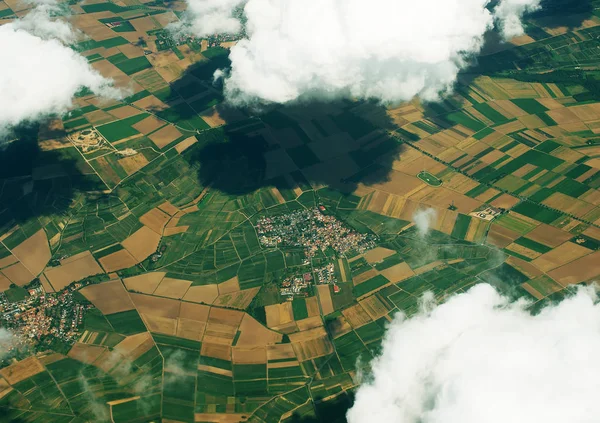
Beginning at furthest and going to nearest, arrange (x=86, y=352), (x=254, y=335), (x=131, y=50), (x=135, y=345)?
(x=131, y=50)
(x=254, y=335)
(x=135, y=345)
(x=86, y=352)

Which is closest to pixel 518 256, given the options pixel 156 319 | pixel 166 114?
pixel 156 319

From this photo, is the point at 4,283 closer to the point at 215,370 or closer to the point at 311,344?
the point at 215,370

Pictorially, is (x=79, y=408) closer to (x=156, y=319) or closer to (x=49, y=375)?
(x=49, y=375)

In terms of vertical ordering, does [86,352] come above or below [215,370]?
above

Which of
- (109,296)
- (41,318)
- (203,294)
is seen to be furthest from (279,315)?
(41,318)

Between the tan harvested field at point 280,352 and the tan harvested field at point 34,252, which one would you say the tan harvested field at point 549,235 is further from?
the tan harvested field at point 34,252

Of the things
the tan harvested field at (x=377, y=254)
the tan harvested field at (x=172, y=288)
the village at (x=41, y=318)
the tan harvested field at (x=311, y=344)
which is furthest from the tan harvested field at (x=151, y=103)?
the tan harvested field at (x=311, y=344)
